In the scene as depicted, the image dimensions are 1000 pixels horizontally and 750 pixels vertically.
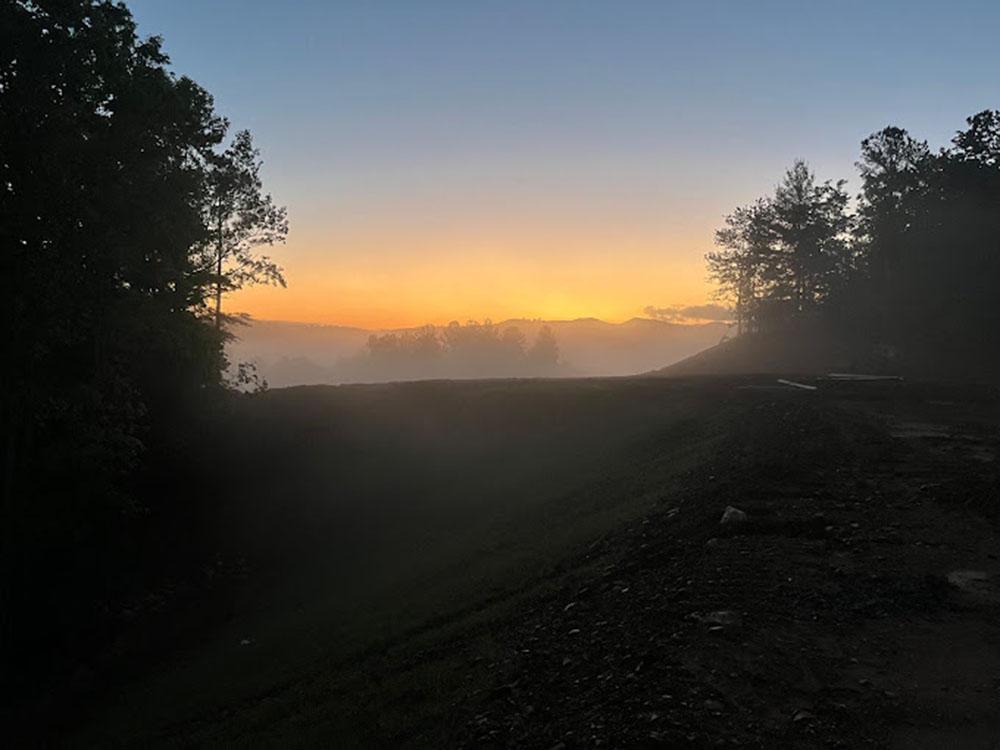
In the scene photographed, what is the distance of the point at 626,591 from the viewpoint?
36.6ft

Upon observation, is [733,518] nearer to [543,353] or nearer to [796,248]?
[796,248]

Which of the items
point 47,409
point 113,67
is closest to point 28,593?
point 47,409

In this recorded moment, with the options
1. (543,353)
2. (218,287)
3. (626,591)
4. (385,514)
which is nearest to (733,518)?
Answer: (626,591)

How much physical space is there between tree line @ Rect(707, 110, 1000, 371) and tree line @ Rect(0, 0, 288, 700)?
163 ft

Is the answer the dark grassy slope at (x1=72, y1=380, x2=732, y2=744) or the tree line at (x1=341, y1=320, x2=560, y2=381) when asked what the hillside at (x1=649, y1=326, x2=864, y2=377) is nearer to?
the dark grassy slope at (x1=72, y1=380, x2=732, y2=744)

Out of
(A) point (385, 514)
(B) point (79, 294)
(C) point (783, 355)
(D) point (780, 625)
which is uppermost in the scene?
(B) point (79, 294)

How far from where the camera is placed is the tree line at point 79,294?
17.5 metres

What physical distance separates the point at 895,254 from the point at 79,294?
2208 inches

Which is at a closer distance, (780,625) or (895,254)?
(780,625)

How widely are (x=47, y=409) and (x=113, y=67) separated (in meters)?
10.3

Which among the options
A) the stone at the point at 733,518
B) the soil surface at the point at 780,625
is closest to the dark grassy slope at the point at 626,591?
the soil surface at the point at 780,625

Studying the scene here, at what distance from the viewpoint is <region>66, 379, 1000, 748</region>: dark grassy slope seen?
7.55 m

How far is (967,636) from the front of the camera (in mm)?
8500

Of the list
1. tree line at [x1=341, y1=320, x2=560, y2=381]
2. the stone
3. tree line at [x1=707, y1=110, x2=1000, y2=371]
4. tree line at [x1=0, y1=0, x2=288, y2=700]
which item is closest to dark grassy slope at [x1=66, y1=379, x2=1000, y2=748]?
the stone
